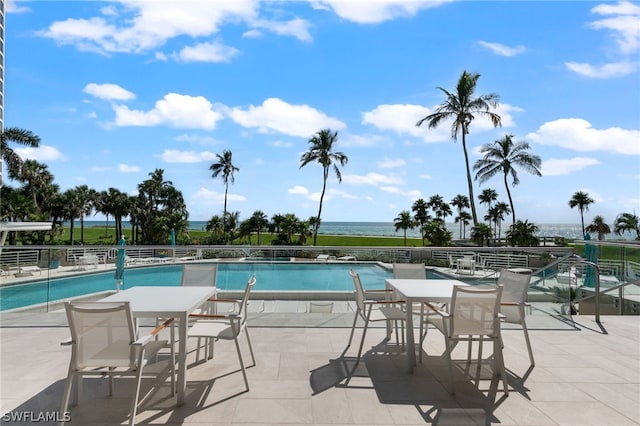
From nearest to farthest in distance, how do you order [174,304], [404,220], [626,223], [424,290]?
[174,304], [424,290], [626,223], [404,220]

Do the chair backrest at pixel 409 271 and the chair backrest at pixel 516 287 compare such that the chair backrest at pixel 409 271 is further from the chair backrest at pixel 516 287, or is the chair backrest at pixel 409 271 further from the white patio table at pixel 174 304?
the white patio table at pixel 174 304

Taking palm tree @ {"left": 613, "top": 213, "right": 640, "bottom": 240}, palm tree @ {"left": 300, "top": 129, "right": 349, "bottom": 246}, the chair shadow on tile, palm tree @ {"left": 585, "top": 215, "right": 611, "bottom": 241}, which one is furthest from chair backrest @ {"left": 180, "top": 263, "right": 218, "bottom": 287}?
palm tree @ {"left": 585, "top": 215, "right": 611, "bottom": 241}

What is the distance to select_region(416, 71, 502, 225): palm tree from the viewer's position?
73.6 ft

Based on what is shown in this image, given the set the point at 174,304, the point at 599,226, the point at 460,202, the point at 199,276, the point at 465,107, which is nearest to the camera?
the point at 174,304

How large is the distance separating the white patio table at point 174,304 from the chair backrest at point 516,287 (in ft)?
10.0

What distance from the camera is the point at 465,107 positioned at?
22.7m

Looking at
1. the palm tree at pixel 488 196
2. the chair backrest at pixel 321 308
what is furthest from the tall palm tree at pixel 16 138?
the palm tree at pixel 488 196

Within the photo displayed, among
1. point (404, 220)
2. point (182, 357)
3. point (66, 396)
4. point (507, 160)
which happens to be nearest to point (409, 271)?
point (182, 357)

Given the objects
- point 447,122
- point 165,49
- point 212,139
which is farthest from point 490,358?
point 212,139

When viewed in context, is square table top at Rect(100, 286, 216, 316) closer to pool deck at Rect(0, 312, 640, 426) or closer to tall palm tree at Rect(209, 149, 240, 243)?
pool deck at Rect(0, 312, 640, 426)

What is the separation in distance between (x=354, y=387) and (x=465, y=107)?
23.0 m

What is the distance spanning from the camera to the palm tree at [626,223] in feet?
90.4

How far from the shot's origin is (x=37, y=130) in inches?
805

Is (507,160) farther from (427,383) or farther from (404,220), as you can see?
(427,383)
